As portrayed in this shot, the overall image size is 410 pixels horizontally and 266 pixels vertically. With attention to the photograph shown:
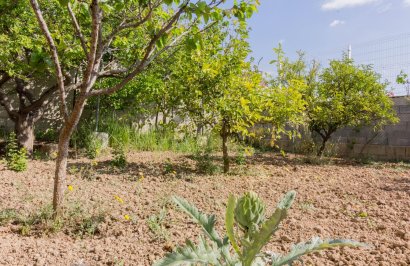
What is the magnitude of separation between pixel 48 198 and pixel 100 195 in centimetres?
50

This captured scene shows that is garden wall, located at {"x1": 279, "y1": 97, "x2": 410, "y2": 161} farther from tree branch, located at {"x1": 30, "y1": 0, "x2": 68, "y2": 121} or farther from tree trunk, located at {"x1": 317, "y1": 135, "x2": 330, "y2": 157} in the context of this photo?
tree branch, located at {"x1": 30, "y1": 0, "x2": 68, "y2": 121}

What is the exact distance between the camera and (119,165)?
5.25 m

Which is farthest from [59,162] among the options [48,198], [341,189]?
[341,189]

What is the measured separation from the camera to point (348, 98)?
691 centimetres

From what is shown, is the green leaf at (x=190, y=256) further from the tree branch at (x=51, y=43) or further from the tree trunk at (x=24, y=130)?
the tree trunk at (x=24, y=130)

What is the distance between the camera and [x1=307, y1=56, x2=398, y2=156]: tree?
6.75 metres

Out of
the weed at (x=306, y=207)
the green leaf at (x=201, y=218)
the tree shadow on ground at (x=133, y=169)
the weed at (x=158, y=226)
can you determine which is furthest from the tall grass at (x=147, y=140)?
the green leaf at (x=201, y=218)

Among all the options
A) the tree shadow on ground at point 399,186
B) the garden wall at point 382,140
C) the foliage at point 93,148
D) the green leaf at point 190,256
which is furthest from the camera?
the garden wall at point 382,140

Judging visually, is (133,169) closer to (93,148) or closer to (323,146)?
(93,148)

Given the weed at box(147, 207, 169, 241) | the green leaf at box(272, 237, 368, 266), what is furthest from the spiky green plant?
the weed at box(147, 207, 169, 241)

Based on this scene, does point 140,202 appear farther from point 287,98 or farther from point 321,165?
point 321,165

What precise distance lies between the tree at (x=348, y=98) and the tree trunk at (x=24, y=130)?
17.0ft

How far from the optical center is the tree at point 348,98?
6754mm

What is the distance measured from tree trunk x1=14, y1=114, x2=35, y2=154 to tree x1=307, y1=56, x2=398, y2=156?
5.18 m
